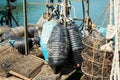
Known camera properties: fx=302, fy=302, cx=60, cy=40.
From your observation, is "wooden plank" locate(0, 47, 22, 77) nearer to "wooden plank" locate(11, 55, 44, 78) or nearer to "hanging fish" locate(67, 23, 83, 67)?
"wooden plank" locate(11, 55, 44, 78)

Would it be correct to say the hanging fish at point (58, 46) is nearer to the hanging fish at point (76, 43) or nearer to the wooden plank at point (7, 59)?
the hanging fish at point (76, 43)

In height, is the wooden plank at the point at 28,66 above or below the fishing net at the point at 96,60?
below

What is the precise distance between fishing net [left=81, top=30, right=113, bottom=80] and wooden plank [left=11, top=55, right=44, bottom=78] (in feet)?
4.22

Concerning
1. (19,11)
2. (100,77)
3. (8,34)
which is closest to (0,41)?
(8,34)

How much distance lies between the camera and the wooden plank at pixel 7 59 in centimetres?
659

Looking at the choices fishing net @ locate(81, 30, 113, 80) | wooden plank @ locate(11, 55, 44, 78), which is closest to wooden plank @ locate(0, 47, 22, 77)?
wooden plank @ locate(11, 55, 44, 78)

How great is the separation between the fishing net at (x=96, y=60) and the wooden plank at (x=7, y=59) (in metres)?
1.81

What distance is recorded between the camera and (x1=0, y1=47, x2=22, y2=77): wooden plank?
259 inches

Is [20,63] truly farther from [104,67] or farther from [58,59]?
[104,67]

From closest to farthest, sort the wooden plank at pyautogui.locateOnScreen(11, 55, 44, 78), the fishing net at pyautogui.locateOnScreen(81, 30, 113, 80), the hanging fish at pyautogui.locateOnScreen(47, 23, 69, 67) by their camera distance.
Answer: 1. the fishing net at pyautogui.locateOnScreen(81, 30, 113, 80)
2. the hanging fish at pyautogui.locateOnScreen(47, 23, 69, 67)
3. the wooden plank at pyautogui.locateOnScreen(11, 55, 44, 78)

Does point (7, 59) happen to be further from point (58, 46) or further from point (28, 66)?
point (58, 46)

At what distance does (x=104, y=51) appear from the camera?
529 centimetres

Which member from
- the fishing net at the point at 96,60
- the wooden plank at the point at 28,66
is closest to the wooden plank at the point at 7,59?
the wooden plank at the point at 28,66

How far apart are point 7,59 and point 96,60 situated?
2304 millimetres
